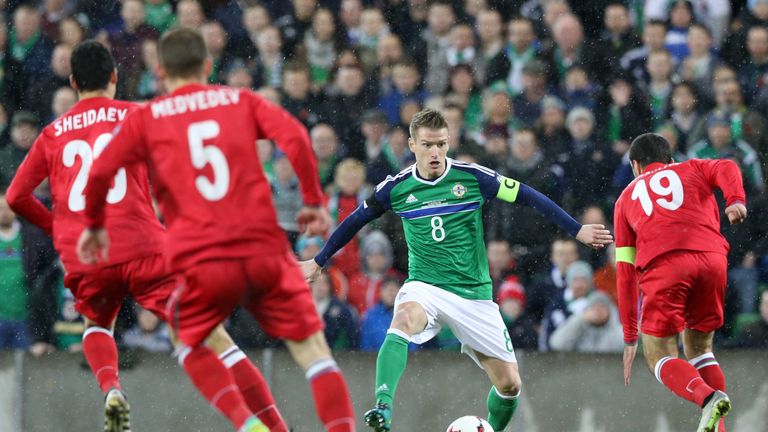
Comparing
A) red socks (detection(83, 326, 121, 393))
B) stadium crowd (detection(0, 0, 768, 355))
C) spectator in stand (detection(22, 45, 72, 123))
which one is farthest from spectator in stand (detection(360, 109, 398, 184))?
red socks (detection(83, 326, 121, 393))

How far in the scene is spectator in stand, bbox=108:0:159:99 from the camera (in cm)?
1292

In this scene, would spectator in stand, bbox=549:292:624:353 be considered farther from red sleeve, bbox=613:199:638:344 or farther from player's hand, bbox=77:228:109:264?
player's hand, bbox=77:228:109:264

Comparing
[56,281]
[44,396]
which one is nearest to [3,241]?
[56,281]

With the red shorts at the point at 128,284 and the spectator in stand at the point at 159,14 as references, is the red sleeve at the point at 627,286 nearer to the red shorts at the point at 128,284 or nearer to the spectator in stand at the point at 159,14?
the red shorts at the point at 128,284

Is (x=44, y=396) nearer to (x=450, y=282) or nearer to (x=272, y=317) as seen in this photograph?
(x=450, y=282)

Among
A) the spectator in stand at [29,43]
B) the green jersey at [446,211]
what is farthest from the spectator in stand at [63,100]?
the green jersey at [446,211]

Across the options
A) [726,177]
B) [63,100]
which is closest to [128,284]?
[726,177]

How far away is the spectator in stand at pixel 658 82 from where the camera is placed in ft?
39.0

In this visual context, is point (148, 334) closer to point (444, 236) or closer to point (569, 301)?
point (569, 301)

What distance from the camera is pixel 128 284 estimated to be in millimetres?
7289

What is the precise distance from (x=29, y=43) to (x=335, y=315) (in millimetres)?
4674

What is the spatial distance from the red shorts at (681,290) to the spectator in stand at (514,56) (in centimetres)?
427

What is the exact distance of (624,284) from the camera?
336 inches

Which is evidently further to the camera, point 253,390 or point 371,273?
point 371,273
